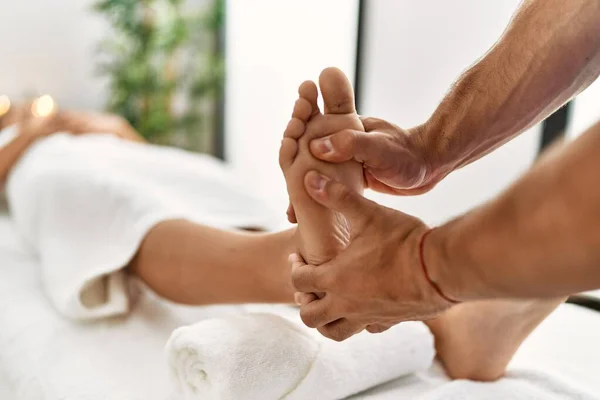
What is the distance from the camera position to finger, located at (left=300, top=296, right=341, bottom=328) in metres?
0.79

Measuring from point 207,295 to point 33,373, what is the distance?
308mm

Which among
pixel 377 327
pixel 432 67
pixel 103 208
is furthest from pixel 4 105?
pixel 377 327

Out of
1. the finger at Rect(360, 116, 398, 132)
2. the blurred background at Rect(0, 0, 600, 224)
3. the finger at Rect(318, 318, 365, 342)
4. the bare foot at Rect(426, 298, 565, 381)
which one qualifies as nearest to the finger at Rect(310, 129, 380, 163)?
the finger at Rect(360, 116, 398, 132)

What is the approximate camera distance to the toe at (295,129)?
2.87 ft

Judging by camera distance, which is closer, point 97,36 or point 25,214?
point 25,214

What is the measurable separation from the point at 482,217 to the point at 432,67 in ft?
5.83

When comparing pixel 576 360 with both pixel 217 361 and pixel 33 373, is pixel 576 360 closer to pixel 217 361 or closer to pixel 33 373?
pixel 217 361

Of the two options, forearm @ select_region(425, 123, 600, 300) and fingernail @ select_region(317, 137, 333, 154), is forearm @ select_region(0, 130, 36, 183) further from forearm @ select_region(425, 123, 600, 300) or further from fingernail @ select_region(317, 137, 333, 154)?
forearm @ select_region(425, 123, 600, 300)

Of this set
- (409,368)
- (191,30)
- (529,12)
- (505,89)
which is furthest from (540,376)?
(191,30)

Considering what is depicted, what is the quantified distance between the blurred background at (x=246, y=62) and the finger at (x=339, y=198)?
141 centimetres

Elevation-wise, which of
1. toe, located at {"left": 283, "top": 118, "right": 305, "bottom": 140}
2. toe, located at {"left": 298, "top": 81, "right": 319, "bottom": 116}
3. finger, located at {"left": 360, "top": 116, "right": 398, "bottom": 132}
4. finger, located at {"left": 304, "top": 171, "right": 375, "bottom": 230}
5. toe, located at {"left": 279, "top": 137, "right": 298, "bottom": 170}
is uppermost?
toe, located at {"left": 298, "top": 81, "right": 319, "bottom": 116}

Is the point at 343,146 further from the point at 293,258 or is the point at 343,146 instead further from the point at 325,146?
the point at 293,258

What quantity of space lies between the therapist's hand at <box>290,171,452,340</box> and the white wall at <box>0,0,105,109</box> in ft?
8.06

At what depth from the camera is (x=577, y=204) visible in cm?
54
